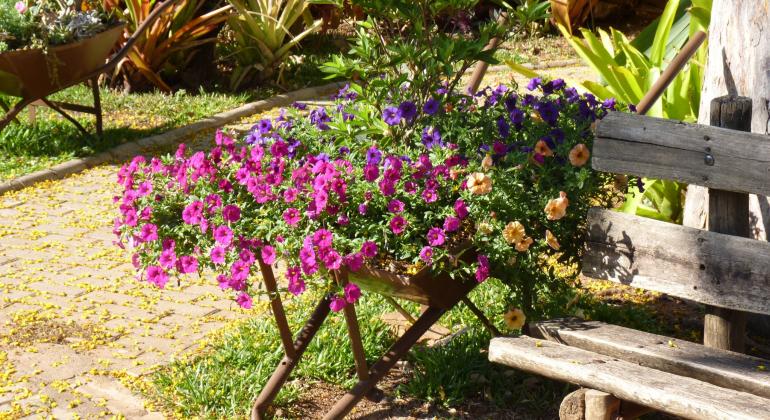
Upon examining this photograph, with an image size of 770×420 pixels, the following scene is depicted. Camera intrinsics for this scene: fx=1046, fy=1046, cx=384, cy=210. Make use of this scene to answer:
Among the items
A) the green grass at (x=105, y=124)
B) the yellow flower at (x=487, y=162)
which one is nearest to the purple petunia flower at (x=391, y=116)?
the yellow flower at (x=487, y=162)

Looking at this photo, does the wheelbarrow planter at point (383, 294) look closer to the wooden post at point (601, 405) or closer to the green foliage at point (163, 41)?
the wooden post at point (601, 405)

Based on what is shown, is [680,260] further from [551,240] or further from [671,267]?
[551,240]

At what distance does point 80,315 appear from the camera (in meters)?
4.52

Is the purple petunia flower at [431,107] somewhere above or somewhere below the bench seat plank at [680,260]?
above

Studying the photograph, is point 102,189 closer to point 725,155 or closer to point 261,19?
point 261,19

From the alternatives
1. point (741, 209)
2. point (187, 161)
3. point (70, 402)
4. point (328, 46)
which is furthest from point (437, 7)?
point (328, 46)

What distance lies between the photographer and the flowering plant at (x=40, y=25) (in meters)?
6.25

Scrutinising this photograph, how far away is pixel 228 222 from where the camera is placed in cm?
308

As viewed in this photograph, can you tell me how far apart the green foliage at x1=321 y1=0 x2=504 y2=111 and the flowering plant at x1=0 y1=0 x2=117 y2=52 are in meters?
3.19

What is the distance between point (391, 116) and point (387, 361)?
32.0 inches

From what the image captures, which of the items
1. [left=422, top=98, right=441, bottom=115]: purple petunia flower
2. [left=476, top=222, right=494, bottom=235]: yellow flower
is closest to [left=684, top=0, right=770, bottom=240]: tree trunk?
[left=422, top=98, right=441, bottom=115]: purple petunia flower

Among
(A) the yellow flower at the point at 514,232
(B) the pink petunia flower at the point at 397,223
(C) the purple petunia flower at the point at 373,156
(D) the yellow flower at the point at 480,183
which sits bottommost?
(A) the yellow flower at the point at 514,232

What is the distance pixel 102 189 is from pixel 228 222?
3375mm

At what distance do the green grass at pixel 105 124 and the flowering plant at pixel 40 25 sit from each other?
705 mm
